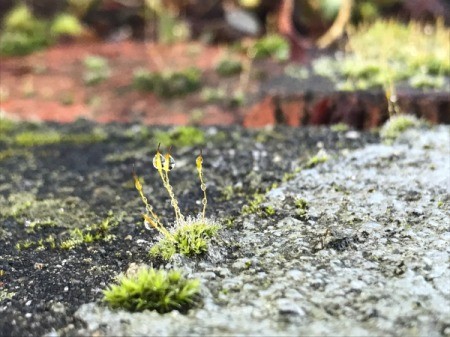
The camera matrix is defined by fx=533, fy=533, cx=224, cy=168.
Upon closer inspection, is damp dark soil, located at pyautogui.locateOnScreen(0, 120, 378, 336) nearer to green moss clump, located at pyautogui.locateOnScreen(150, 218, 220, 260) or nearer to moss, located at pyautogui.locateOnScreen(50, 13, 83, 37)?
green moss clump, located at pyautogui.locateOnScreen(150, 218, 220, 260)

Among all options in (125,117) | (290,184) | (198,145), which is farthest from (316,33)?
(290,184)

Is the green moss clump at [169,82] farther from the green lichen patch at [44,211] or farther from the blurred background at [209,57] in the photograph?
the green lichen patch at [44,211]

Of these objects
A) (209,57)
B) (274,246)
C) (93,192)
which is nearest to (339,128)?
(93,192)

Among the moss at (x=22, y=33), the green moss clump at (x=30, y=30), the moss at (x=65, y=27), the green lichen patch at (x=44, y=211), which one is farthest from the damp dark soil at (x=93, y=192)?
the moss at (x=65, y=27)

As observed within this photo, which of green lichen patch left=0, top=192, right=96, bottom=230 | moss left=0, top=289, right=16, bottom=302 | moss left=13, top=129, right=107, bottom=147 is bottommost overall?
moss left=0, top=289, right=16, bottom=302

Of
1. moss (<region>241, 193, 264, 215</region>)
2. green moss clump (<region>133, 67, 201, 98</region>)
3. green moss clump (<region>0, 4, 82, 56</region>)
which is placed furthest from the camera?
green moss clump (<region>0, 4, 82, 56</region>)

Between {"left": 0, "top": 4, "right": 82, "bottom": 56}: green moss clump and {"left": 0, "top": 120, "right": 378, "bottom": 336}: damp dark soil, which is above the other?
{"left": 0, "top": 4, "right": 82, "bottom": 56}: green moss clump

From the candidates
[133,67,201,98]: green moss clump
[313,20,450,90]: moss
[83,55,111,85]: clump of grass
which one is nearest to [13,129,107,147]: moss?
[133,67,201,98]: green moss clump
